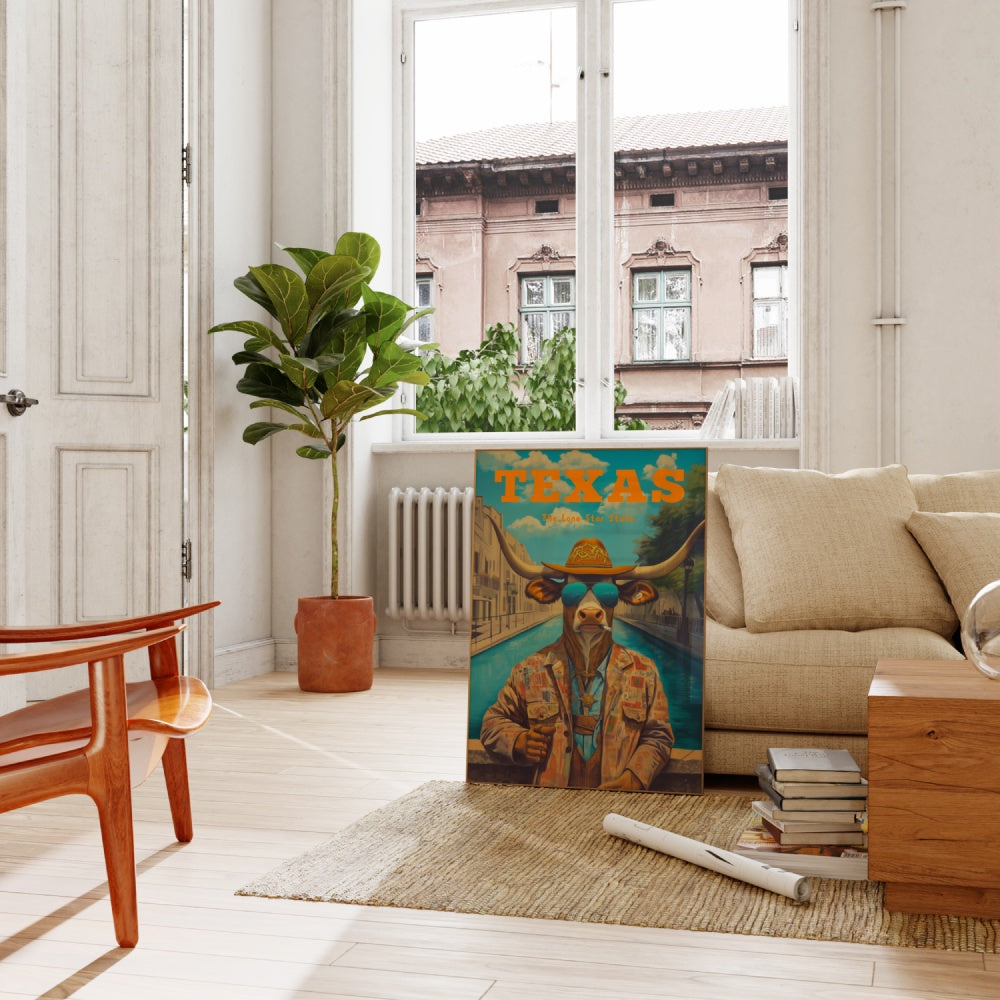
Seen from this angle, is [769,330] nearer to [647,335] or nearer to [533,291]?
[647,335]

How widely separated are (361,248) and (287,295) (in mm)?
368

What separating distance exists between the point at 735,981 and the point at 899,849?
0.42 m

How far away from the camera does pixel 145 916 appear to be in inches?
79.7

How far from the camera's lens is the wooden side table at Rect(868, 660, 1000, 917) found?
6.38 ft

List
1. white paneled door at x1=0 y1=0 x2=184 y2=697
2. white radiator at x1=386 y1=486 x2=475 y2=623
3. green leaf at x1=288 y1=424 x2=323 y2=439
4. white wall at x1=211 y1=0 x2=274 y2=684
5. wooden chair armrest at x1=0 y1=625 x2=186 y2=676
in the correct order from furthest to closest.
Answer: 1. white radiator at x1=386 y1=486 x2=475 y2=623
2. white wall at x1=211 y1=0 x2=274 y2=684
3. green leaf at x1=288 y1=424 x2=323 y2=439
4. white paneled door at x1=0 y1=0 x2=184 y2=697
5. wooden chair armrest at x1=0 y1=625 x2=186 y2=676

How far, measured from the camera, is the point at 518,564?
9.82 ft

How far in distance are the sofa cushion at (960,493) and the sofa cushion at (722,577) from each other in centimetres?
56

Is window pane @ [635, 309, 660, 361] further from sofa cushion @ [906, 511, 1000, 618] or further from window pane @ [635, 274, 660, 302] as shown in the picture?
sofa cushion @ [906, 511, 1000, 618]

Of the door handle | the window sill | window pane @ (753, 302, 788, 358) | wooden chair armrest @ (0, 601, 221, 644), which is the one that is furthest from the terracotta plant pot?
wooden chair armrest @ (0, 601, 221, 644)

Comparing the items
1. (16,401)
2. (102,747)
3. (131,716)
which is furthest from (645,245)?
(102,747)

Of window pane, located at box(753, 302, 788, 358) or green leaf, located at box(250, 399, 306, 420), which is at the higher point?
window pane, located at box(753, 302, 788, 358)

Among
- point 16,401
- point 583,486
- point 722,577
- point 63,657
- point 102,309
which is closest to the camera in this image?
point 63,657

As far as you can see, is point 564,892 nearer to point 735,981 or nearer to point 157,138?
point 735,981

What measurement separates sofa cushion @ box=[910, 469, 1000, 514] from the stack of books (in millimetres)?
1265
